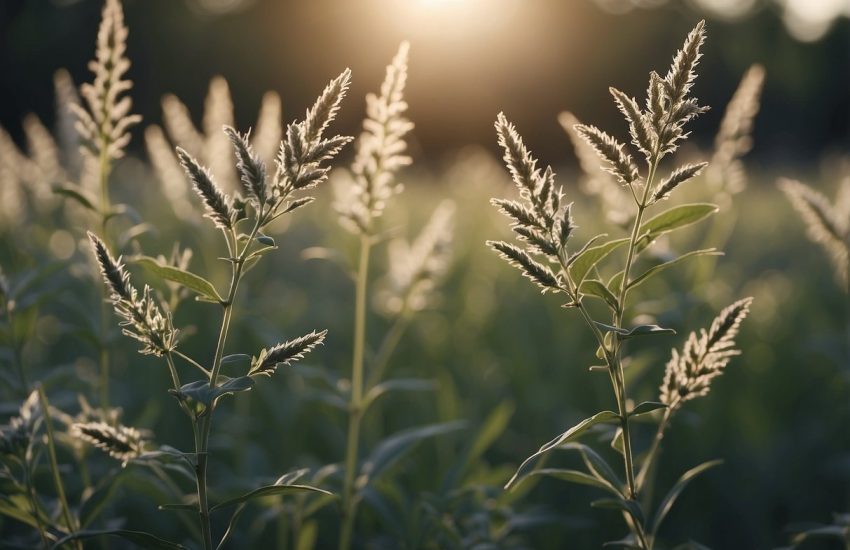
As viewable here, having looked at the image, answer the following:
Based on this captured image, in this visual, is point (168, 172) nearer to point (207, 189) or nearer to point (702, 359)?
point (207, 189)

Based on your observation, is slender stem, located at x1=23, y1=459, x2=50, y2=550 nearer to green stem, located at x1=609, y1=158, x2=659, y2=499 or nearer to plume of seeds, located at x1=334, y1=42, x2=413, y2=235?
plume of seeds, located at x1=334, y1=42, x2=413, y2=235

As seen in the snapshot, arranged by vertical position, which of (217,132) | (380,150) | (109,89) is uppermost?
(217,132)

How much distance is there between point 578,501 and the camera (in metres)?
Answer: 3.34

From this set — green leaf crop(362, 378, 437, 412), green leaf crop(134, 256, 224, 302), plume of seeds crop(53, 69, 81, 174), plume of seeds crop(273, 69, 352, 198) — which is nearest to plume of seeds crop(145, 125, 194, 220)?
plume of seeds crop(53, 69, 81, 174)

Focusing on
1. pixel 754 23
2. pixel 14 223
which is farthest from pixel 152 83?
pixel 14 223

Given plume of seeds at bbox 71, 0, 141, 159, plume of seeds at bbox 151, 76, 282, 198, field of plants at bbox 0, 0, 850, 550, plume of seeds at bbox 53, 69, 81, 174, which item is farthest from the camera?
plume of seeds at bbox 151, 76, 282, 198

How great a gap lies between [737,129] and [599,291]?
1406mm

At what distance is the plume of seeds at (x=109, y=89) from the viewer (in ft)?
5.39

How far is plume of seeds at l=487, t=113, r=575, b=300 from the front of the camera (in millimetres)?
1183

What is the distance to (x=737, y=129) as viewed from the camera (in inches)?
95.0

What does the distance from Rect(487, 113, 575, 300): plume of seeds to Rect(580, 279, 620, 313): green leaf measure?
7cm

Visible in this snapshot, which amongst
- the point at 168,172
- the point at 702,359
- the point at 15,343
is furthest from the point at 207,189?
the point at 168,172

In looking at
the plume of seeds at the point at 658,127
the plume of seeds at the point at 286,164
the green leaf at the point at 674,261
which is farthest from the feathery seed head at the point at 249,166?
the green leaf at the point at 674,261

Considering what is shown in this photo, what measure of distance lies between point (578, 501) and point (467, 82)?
1632 centimetres
